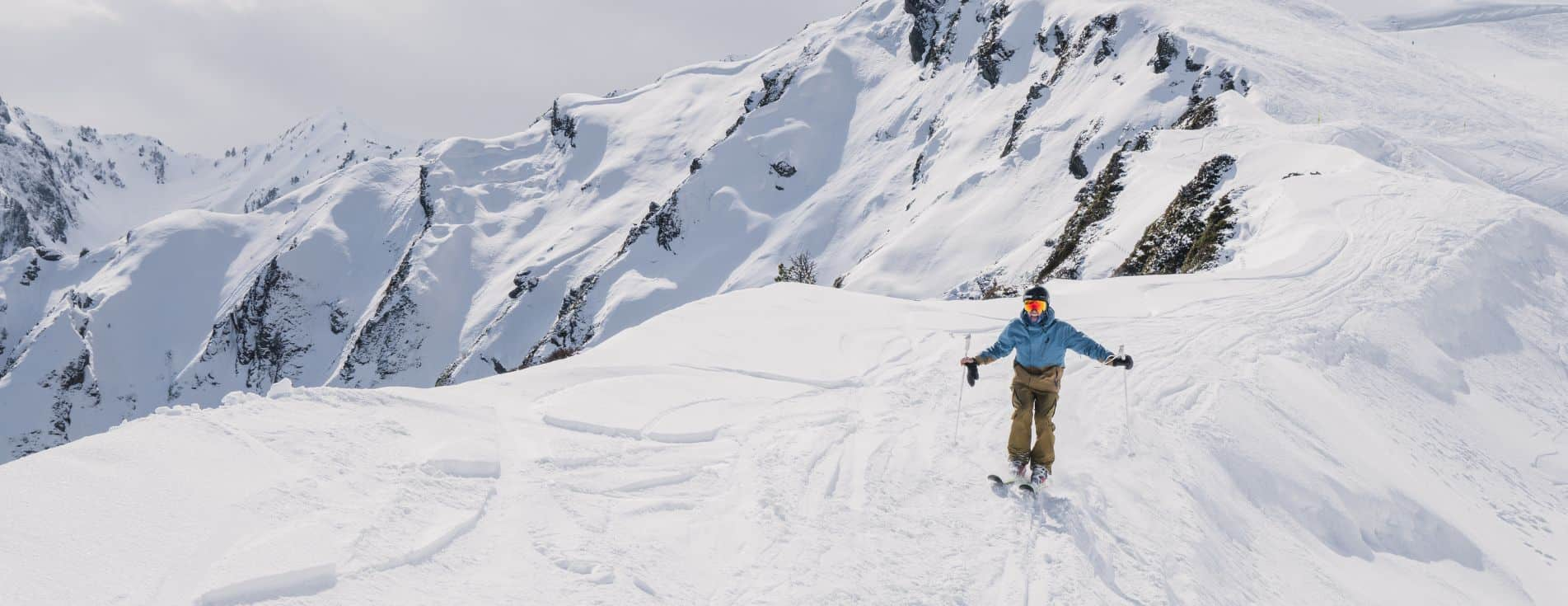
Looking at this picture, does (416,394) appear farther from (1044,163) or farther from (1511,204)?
(1044,163)

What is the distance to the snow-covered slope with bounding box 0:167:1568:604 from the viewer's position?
17.4ft

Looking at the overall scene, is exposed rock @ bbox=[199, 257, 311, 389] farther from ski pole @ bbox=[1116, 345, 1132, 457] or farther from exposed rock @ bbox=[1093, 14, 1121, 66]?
ski pole @ bbox=[1116, 345, 1132, 457]

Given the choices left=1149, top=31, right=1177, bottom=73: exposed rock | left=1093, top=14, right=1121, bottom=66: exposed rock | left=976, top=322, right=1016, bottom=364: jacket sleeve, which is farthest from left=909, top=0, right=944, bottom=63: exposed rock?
left=976, top=322, right=1016, bottom=364: jacket sleeve

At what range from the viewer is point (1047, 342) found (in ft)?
24.7

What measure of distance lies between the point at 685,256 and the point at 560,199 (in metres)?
49.5

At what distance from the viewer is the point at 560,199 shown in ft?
517

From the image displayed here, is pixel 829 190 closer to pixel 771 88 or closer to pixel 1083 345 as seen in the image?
pixel 771 88

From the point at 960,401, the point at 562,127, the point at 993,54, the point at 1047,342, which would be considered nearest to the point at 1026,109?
the point at 993,54

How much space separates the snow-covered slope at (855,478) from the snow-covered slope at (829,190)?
23.3ft

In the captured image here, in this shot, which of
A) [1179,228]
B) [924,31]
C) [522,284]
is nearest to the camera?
[1179,228]

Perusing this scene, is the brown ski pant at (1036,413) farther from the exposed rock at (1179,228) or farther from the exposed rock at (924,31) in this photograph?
the exposed rock at (924,31)

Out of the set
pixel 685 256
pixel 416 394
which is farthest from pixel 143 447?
pixel 685 256

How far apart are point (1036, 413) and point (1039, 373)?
0.41 meters

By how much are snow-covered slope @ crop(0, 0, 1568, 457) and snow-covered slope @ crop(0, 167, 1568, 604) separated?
23.3 feet
